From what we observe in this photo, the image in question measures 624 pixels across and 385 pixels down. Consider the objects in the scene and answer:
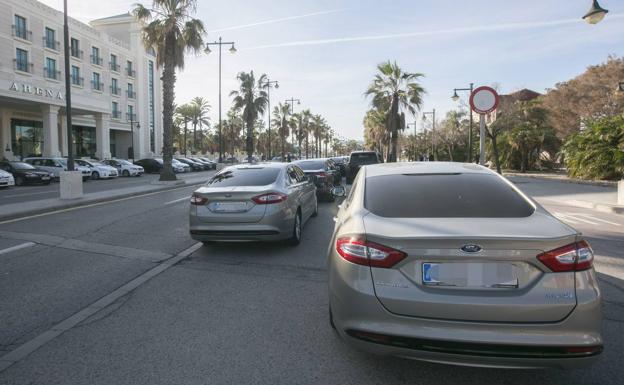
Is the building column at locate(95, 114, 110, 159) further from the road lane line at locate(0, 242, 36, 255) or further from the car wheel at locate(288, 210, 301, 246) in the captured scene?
the car wheel at locate(288, 210, 301, 246)

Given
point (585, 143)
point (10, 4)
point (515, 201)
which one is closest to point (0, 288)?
point (515, 201)

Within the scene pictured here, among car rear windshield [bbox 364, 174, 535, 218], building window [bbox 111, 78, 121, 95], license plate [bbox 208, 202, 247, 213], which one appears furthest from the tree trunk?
building window [bbox 111, 78, 121, 95]

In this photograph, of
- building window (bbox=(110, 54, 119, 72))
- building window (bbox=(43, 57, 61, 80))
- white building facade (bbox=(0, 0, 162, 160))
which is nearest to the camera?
white building facade (bbox=(0, 0, 162, 160))

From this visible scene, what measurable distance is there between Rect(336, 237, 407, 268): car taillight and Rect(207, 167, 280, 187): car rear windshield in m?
4.54

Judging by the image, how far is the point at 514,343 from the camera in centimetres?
266

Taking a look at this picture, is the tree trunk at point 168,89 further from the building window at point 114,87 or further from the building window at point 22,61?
the building window at point 114,87

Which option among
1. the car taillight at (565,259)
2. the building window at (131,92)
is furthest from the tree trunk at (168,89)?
the building window at (131,92)

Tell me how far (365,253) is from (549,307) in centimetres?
116

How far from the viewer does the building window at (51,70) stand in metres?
41.0

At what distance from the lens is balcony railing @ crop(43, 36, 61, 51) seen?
40750 mm

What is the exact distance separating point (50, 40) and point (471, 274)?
48.9 metres

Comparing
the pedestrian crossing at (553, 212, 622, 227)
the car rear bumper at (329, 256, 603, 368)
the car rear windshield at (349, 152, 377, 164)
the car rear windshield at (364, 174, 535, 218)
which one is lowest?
the pedestrian crossing at (553, 212, 622, 227)

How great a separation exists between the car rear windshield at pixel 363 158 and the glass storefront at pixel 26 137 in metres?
31.8

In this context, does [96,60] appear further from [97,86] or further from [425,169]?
[425,169]
